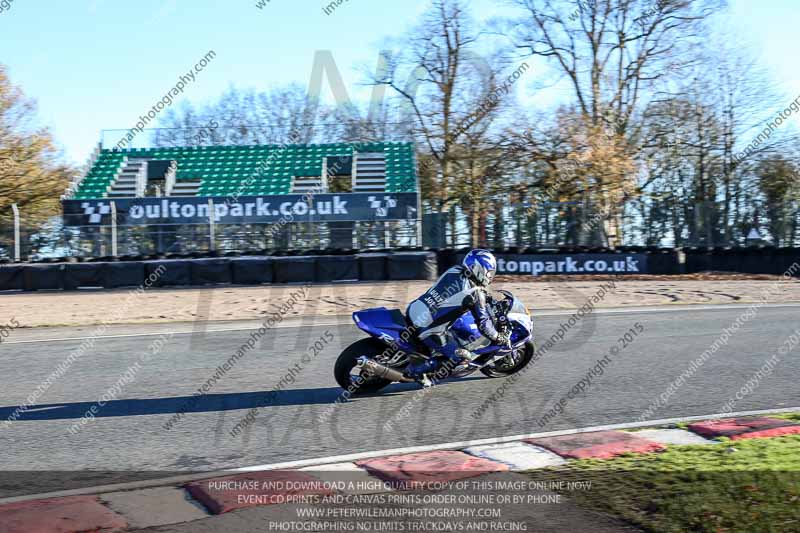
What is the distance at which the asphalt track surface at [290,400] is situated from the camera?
6406 mm

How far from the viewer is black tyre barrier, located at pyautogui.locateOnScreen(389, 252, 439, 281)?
2203cm

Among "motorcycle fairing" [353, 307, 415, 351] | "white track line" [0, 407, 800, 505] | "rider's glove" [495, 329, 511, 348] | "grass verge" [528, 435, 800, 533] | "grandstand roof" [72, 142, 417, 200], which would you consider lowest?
"white track line" [0, 407, 800, 505]

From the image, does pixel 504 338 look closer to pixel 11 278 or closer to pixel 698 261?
pixel 698 261

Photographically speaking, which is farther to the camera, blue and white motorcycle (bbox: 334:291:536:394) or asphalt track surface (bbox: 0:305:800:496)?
blue and white motorcycle (bbox: 334:291:536:394)

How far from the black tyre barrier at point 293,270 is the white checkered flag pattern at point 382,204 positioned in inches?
207

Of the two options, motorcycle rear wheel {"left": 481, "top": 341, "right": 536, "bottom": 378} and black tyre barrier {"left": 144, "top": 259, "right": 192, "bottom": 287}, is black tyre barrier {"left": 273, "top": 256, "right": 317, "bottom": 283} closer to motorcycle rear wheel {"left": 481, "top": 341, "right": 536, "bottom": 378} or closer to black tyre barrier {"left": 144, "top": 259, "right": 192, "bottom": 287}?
black tyre barrier {"left": 144, "top": 259, "right": 192, "bottom": 287}

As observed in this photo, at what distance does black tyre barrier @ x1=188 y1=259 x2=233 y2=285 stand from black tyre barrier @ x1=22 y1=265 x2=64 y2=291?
3623 mm

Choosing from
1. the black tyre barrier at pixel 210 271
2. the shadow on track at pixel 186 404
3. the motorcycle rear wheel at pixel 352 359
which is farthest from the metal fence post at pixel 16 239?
the motorcycle rear wheel at pixel 352 359

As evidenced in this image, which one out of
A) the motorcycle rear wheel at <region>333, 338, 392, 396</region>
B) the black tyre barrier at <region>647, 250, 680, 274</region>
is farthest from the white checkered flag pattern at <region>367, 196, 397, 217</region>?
the motorcycle rear wheel at <region>333, 338, 392, 396</region>

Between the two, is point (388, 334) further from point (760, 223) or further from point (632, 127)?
point (632, 127)

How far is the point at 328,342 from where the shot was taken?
12305 mm

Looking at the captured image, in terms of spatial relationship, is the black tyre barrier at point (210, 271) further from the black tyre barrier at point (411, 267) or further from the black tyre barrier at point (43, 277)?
the black tyre barrier at point (411, 267)

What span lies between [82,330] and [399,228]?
10382 mm

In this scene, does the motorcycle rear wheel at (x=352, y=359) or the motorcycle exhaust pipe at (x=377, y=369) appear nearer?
the motorcycle exhaust pipe at (x=377, y=369)
